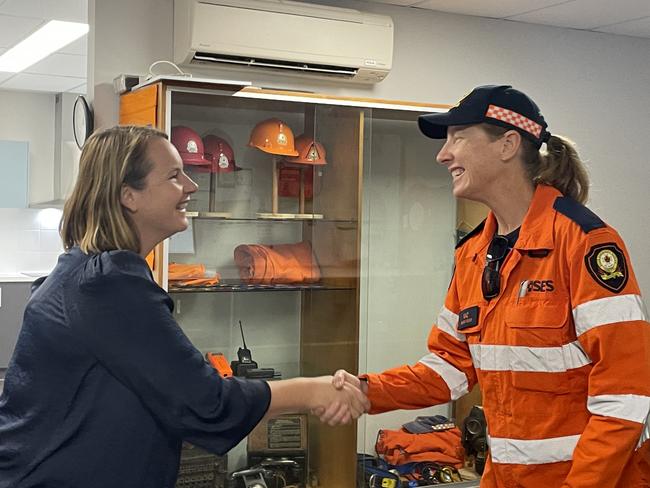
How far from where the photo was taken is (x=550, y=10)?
4652mm

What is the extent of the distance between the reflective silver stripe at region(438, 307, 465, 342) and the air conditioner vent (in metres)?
2.00

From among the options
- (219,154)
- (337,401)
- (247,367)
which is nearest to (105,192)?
(337,401)

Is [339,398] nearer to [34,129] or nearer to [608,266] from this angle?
[608,266]

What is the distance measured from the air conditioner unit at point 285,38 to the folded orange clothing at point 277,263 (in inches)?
34.2

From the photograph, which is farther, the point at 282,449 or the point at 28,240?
the point at 28,240

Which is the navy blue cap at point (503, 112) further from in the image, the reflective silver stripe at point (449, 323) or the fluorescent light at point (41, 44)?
the fluorescent light at point (41, 44)

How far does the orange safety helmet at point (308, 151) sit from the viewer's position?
4074mm

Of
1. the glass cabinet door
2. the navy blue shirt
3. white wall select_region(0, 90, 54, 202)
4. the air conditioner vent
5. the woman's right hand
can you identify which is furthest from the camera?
white wall select_region(0, 90, 54, 202)

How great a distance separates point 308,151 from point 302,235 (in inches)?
15.7

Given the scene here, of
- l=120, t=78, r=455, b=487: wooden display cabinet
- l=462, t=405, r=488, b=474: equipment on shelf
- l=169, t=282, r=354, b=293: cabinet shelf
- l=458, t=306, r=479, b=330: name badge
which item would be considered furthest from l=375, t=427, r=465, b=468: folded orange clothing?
l=458, t=306, r=479, b=330: name badge

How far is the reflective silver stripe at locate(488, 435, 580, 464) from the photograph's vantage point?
2.10 m

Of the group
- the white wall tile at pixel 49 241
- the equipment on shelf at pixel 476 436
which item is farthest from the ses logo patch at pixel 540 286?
the white wall tile at pixel 49 241

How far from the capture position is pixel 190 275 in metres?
3.87

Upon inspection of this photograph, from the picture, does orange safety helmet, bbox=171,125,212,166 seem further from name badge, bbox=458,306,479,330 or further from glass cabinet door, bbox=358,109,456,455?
name badge, bbox=458,306,479,330
